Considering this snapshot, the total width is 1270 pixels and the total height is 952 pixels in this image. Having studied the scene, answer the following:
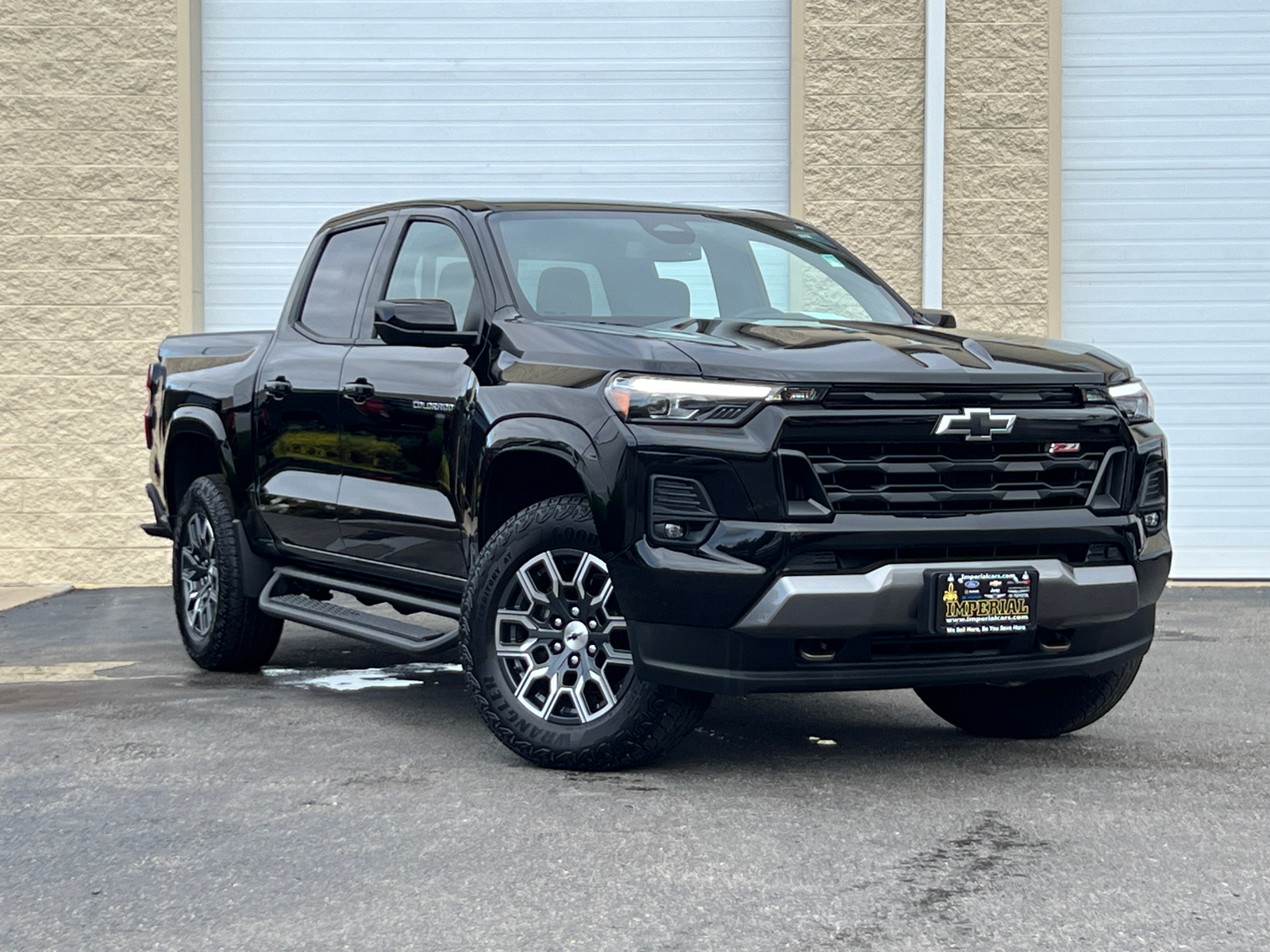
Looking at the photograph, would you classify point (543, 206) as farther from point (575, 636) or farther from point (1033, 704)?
point (1033, 704)

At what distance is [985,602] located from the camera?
5.13 m

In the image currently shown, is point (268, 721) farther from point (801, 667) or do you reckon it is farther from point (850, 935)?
point (850, 935)

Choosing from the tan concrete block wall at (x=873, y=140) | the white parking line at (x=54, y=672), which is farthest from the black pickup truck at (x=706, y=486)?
the tan concrete block wall at (x=873, y=140)

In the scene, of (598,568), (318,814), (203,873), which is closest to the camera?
(203,873)

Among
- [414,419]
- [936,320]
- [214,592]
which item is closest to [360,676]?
[214,592]

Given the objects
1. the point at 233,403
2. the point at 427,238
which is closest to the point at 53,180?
the point at 233,403

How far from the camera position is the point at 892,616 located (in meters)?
5.02

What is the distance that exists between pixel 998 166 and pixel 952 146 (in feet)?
1.16

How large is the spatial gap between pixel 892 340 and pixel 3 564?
28.8ft

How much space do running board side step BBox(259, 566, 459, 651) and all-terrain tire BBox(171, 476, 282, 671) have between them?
226mm

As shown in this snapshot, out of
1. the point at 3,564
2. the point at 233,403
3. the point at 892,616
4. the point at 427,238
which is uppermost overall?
the point at 427,238

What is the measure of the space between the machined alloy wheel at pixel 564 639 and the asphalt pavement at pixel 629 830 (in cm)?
24

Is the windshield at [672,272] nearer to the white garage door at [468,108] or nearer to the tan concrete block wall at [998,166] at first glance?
the tan concrete block wall at [998,166]

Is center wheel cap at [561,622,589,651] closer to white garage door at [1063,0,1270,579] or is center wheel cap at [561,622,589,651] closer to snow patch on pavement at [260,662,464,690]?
snow patch on pavement at [260,662,464,690]
